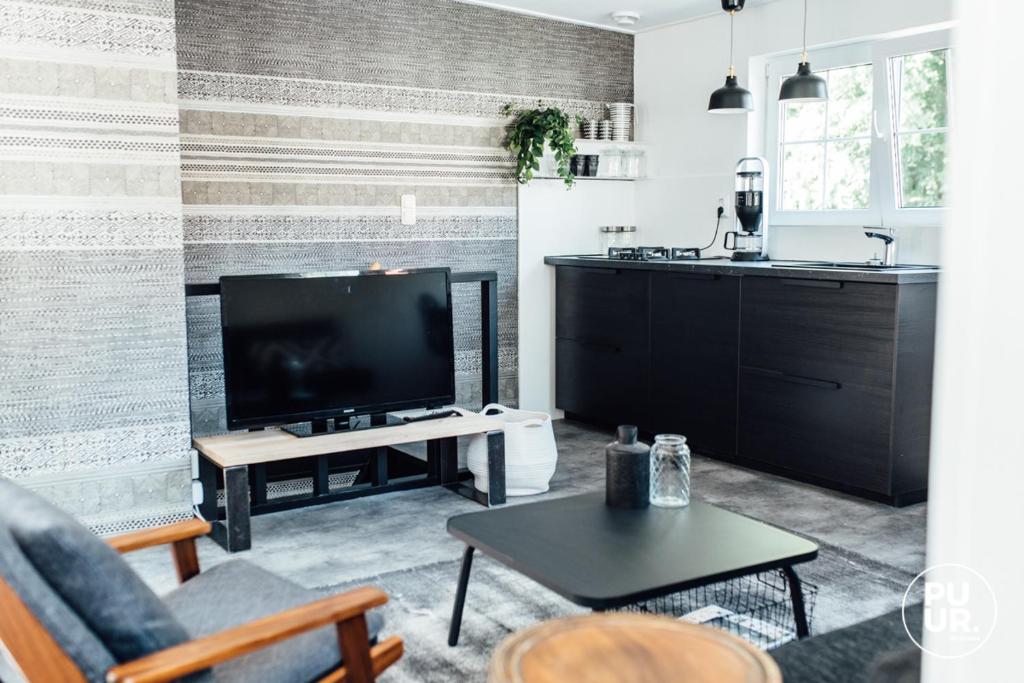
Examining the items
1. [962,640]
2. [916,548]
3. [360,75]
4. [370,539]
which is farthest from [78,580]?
[360,75]

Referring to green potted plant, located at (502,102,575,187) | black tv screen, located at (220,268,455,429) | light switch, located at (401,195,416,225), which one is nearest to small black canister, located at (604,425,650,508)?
black tv screen, located at (220,268,455,429)

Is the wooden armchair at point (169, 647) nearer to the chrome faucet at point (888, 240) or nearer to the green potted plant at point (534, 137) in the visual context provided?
the chrome faucet at point (888, 240)

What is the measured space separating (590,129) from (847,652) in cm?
Answer: 426

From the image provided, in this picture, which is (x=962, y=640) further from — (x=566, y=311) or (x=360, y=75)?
(x=566, y=311)

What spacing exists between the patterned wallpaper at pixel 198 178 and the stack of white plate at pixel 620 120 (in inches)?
5.0

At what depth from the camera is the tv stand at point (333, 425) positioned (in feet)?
12.9

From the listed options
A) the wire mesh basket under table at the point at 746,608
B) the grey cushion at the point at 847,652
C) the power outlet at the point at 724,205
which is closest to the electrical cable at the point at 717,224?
the power outlet at the point at 724,205

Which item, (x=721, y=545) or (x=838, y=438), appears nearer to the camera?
(x=721, y=545)

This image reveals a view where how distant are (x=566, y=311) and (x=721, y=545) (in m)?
3.31

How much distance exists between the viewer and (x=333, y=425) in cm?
399

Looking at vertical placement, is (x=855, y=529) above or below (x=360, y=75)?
below

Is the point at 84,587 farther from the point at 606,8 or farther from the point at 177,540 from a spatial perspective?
the point at 606,8

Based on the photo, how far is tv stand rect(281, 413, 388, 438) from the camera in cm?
392

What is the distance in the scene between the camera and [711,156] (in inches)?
215
